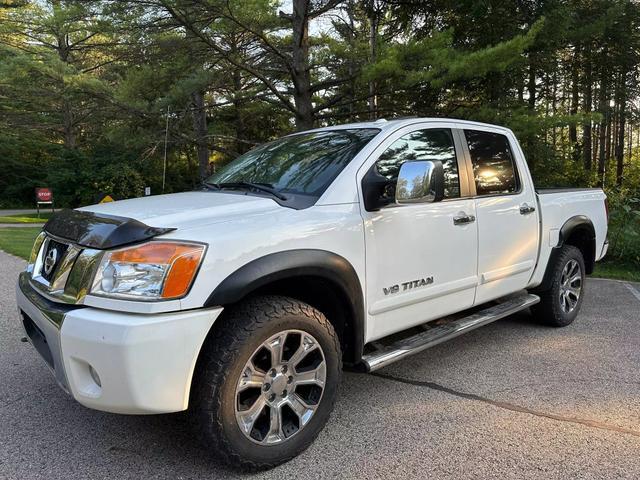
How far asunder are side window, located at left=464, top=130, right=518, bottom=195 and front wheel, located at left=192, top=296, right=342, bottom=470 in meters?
1.97

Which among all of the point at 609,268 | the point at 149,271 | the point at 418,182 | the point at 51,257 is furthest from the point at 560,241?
the point at 609,268

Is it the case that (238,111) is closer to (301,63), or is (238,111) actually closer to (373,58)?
(301,63)

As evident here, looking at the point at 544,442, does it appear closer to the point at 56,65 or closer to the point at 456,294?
the point at 456,294

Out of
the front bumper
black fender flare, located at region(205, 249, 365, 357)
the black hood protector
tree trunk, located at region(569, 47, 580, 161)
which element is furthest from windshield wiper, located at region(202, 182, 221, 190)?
tree trunk, located at region(569, 47, 580, 161)

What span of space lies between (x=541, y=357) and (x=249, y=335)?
9.37ft

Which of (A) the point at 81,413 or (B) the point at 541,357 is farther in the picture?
(B) the point at 541,357

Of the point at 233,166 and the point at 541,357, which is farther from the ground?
the point at 233,166

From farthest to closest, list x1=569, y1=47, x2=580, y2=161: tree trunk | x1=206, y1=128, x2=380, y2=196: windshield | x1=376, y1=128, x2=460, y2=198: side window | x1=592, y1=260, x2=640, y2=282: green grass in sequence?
x1=569, y1=47, x2=580, y2=161: tree trunk
x1=592, y1=260, x2=640, y2=282: green grass
x1=376, y1=128, x2=460, y2=198: side window
x1=206, y1=128, x2=380, y2=196: windshield

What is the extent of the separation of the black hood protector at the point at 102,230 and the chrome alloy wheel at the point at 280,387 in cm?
79

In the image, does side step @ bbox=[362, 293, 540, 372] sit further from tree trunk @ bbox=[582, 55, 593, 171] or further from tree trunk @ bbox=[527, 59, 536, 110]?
tree trunk @ bbox=[582, 55, 593, 171]

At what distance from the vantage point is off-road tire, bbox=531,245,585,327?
4828 millimetres

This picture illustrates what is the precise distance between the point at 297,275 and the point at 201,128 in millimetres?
18501

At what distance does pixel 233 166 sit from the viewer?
4160 mm

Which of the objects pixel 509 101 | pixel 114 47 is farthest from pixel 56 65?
pixel 509 101
